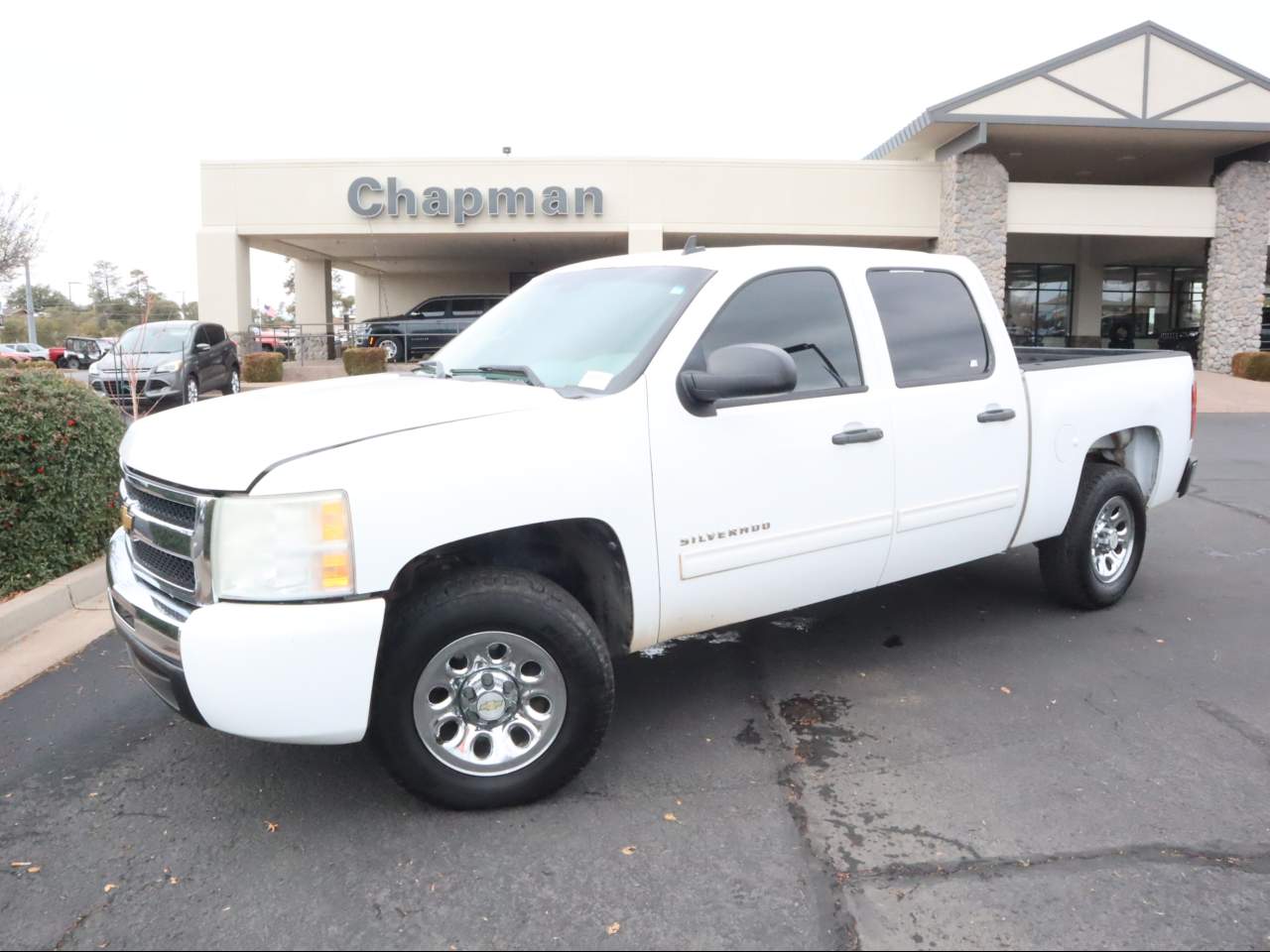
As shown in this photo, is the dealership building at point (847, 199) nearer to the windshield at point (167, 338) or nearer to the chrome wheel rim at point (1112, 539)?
the windshield at point (167, 338)

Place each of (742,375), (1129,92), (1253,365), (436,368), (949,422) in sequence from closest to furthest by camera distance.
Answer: (742,375) → (436,368) → (949,422) → (1129,92) → (1253,365)

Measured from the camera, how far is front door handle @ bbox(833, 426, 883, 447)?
13.5 feet

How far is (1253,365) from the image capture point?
→ 79.4 feet

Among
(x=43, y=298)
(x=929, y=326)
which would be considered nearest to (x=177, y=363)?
(x=929, y=326)

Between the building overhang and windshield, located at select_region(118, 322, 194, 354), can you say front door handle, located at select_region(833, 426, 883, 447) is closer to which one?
windshield, located at select_region(118, 322, 194, 354)

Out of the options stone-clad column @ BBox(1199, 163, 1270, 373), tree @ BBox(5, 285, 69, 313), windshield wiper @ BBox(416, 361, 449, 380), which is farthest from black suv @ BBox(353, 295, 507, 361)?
tree @ BBox(5, 285, 69, 313)

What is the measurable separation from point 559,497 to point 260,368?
71.1 ft

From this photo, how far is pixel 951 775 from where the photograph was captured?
3.64 meters

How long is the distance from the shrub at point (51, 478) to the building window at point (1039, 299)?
97.7ft

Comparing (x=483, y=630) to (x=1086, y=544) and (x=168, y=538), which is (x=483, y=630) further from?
(x=1086, y=544)

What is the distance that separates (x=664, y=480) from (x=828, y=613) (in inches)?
94.5

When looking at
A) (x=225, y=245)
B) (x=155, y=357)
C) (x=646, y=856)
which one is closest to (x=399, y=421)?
(x=646, y=856)

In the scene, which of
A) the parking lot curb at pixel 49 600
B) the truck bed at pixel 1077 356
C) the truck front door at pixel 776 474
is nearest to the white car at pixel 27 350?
the parking lot curb at pixel 49 600

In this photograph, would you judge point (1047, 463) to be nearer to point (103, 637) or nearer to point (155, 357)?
point (103, 637)
